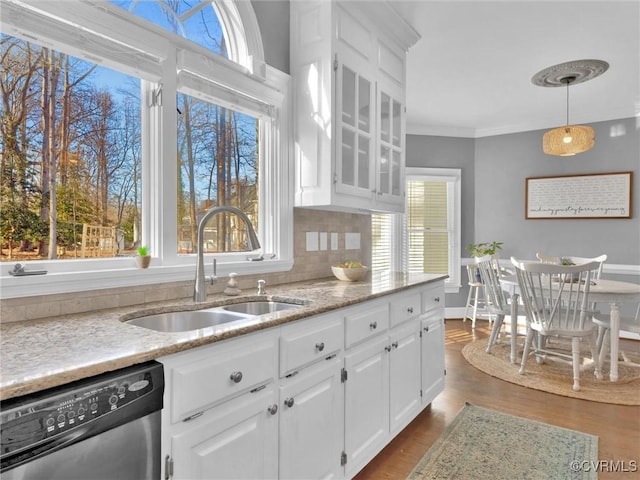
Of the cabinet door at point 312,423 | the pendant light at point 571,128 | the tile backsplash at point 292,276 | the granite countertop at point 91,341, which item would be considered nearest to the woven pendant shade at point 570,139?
the pendant light at point 571,128

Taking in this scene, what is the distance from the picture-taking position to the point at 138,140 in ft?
6.19

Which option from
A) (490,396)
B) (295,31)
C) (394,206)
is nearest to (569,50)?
(394,206)

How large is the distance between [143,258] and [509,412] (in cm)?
257

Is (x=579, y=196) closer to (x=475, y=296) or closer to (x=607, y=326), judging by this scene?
(x=475, y=296)

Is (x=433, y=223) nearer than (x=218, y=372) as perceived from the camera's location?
No

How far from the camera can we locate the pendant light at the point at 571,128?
145 inches

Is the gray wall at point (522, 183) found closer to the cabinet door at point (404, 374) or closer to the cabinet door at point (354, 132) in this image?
the cabinet door at point (354, 132)

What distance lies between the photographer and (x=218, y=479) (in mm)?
1228

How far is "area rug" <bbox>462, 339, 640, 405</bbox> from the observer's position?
3078 mm

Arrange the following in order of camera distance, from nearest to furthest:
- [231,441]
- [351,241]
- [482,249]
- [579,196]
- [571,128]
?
[231,441] < [351,241] < [571,128] < [579,196] < [482,249]

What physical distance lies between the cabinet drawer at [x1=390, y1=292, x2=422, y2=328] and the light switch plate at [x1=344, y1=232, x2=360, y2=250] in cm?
86

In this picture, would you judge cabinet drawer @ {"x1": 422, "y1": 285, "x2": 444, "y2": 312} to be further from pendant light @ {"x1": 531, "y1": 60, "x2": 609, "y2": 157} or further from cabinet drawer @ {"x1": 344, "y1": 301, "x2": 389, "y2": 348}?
pendant light @ {"x1": 531, "y1": 60, "x2": 609, "y2": 157}

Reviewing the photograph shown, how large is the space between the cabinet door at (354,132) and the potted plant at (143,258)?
46.6 inches

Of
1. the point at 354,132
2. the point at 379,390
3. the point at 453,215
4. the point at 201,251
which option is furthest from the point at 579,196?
the point at 201,251
